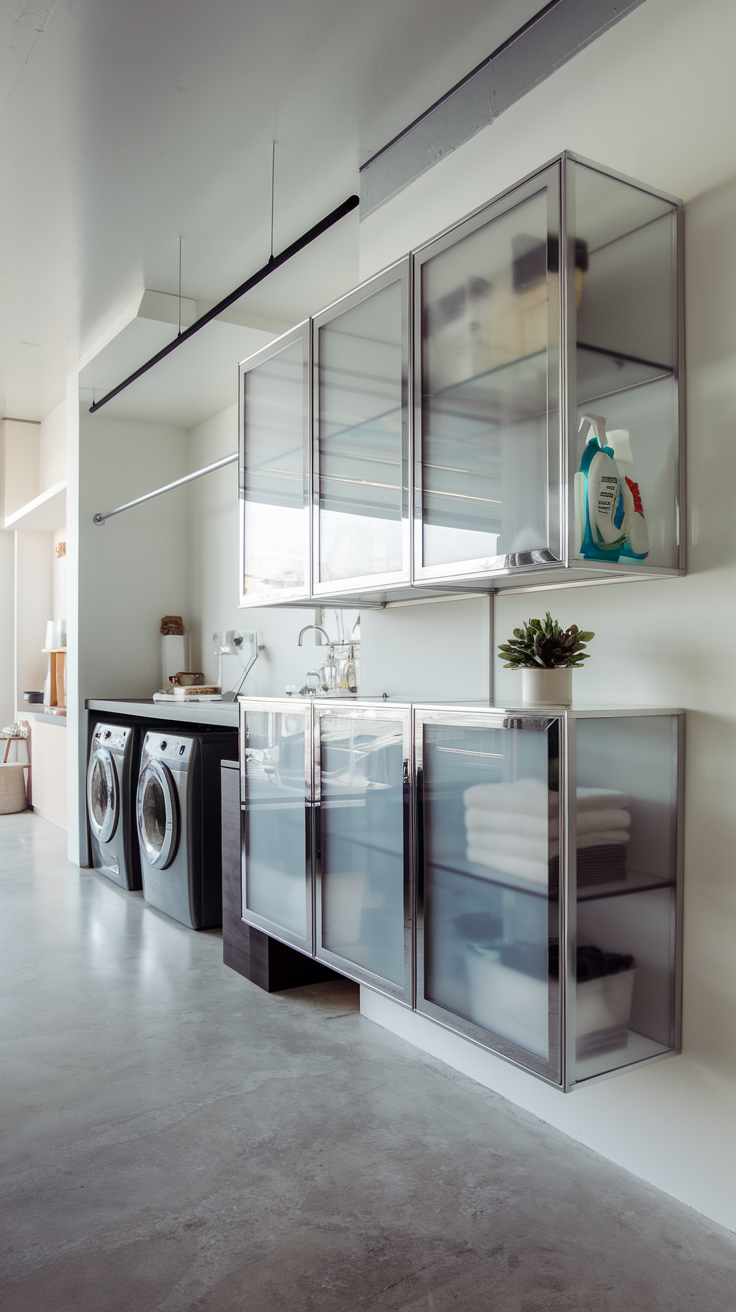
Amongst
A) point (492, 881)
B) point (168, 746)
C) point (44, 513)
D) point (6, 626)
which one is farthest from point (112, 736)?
point (6, 626)

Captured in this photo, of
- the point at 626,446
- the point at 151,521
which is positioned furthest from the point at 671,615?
the point at 151,521

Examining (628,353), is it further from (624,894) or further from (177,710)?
(177,710)

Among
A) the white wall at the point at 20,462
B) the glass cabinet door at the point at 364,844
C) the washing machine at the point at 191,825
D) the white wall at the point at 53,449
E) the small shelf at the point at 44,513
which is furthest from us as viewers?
the white wall at the point at 20,462

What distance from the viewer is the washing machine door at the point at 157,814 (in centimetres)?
432

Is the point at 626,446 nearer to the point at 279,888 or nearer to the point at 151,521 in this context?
the point at 279,888

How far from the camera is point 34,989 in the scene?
3459mm

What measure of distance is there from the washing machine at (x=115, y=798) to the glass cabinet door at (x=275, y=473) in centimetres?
212

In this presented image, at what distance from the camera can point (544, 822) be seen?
1.97m

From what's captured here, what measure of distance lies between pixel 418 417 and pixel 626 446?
2.06 feet

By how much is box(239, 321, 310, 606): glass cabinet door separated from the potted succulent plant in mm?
967

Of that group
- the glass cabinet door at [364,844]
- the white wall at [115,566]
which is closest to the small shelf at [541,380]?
the glass cabinet door at [364,844]

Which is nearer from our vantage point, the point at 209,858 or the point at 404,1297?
the point at 404,1297

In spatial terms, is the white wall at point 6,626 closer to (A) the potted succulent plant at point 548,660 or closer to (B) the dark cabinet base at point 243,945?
(B) the dark cabinet base at point 243,945

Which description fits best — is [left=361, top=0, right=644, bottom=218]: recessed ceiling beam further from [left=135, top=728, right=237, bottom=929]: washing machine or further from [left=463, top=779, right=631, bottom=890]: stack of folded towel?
[left=135, top=728, right=237, bottom=929]: washing machine
